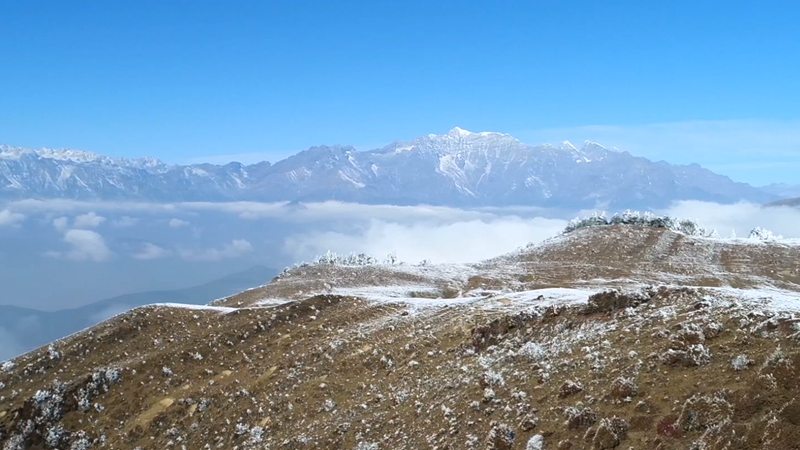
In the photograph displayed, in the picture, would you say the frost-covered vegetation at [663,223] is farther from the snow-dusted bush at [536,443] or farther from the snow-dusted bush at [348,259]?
the snow-dusted bush at [536,443]

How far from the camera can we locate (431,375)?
2345cm

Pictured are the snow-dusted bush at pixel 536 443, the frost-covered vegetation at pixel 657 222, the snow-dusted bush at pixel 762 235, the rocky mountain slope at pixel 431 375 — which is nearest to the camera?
the rocky mountain slope at pixel 431 375

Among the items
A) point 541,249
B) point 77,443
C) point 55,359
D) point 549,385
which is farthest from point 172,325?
point 541,249

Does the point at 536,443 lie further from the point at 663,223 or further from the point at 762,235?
the point at 762,235

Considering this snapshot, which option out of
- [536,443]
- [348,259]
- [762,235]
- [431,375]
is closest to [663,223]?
[762,235]

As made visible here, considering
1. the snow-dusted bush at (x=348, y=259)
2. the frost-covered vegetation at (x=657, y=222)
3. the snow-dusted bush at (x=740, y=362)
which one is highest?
the snow-dusted bush at (x=740, y=362)

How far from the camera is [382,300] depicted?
124 feet

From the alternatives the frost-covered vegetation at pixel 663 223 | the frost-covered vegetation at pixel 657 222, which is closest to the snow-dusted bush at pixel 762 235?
the frost-covered vegetation at pixel 663 223

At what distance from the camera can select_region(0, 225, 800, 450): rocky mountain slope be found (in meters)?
15.2

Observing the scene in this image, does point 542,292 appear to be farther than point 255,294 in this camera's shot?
No

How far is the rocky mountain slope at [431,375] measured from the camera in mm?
15250

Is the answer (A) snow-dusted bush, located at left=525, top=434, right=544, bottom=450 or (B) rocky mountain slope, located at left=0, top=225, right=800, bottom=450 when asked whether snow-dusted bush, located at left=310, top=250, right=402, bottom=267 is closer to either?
(B) rocky mountain slope, located at left=0, top=225, right=800, bottom=450

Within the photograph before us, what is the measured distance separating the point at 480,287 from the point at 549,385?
125 ft

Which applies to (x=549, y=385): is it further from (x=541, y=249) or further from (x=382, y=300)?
(x=541, y=249)
